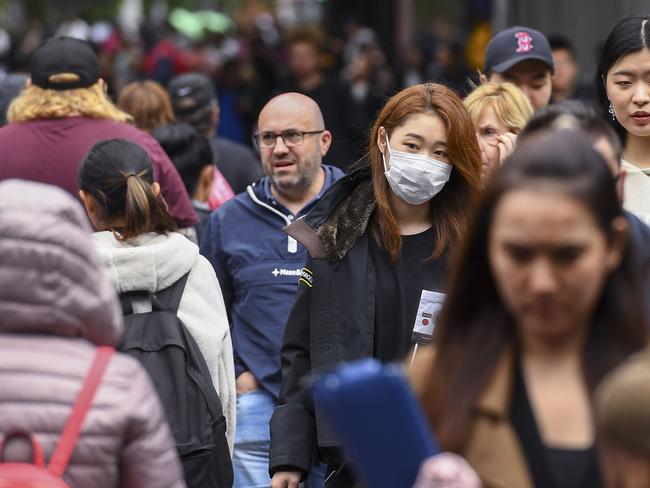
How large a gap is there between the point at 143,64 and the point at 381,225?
1567cm

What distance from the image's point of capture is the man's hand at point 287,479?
556 cm

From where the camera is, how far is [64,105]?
764 centimetres

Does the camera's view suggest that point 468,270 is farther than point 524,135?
No

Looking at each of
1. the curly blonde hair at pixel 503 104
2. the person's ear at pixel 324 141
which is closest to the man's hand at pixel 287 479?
the curly blonde hair at pixel 503 104

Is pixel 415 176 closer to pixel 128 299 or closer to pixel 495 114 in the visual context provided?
pixel 128 299

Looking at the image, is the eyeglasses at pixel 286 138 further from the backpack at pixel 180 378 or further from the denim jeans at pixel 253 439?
the backpack at pixel 180 378

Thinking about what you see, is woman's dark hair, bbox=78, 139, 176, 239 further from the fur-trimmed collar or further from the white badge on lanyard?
the white badge on lanyard

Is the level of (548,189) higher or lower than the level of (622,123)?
higher

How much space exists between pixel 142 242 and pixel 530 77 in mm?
3070

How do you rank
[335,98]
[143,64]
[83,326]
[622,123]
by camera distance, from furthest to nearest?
[143,64] < [335,98] < [622,123] < [83,326]

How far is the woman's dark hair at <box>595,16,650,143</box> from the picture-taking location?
612 centimetres

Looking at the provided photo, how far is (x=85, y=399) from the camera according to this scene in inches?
138

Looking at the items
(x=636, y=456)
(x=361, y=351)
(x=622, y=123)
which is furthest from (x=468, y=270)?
(x=622, y=123)

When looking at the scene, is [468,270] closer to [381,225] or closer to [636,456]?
[636,456]
